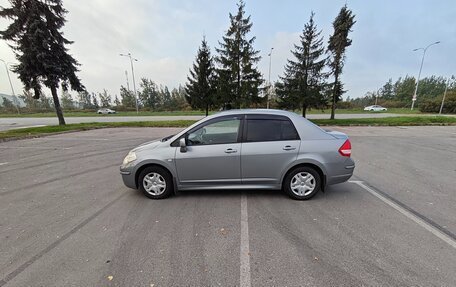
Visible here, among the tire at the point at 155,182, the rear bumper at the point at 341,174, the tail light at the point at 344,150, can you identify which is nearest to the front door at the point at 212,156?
the tire at the point at 155,182

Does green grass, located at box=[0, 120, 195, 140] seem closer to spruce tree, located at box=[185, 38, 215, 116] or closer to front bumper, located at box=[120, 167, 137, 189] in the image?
spruce tree, located at box=[185, 38, 215, 116]

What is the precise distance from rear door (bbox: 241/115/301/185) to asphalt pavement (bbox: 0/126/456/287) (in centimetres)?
52

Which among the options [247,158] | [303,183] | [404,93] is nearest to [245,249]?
[247,158]

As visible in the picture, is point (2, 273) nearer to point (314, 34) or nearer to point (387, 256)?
point (387, 256)

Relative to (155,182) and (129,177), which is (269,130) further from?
(129,177)

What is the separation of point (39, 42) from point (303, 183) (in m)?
20.0

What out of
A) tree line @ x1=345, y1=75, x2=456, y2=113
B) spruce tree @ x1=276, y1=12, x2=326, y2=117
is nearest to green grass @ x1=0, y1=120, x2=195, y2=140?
spruce tree @ x1=276, y1=12, x2=326, y2=117

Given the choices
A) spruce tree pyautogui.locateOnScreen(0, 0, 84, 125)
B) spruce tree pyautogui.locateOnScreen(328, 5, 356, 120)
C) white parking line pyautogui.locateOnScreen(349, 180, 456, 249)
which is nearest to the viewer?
white parking line pyautogui.locateOnScreen(349, 180, 456, 249)

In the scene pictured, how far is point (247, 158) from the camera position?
148 inches

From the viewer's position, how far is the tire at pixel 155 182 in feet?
13.0

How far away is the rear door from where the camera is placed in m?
3.74

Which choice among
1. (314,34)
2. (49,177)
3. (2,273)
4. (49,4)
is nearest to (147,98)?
(49,4)

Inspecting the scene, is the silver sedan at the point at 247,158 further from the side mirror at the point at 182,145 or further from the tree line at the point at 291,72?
the tree line at the point at 291,72

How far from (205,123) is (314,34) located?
60.4 feet
